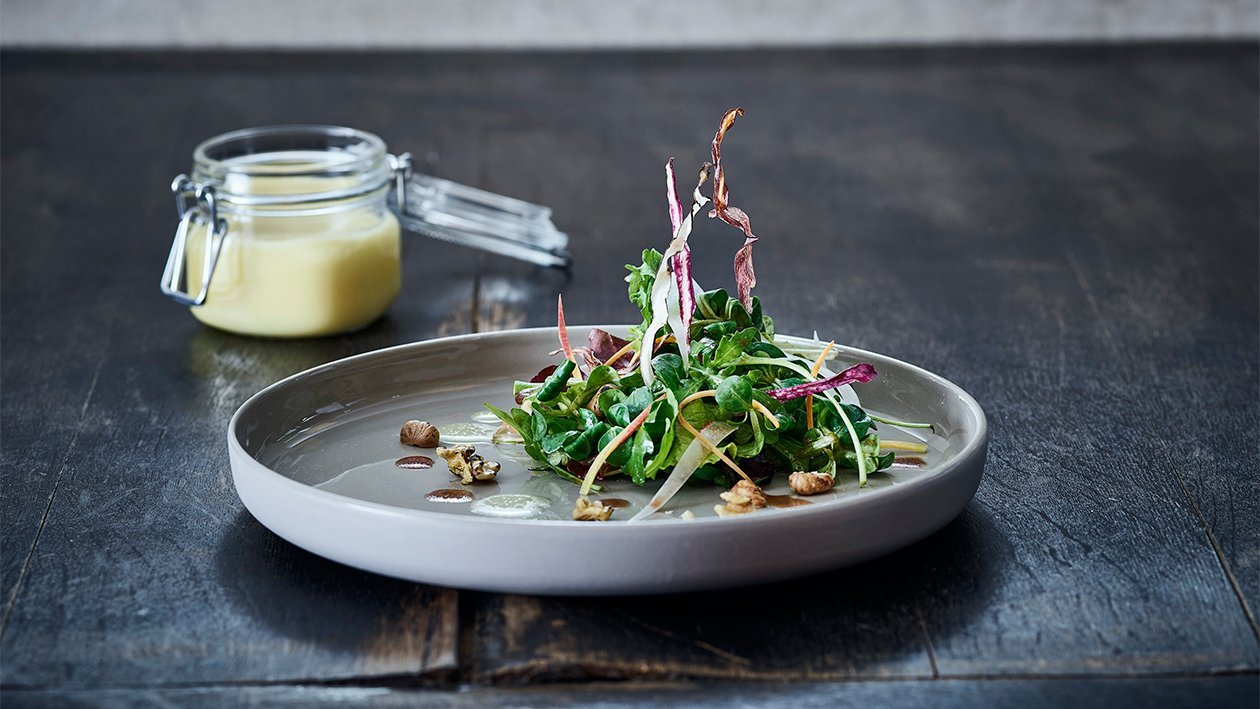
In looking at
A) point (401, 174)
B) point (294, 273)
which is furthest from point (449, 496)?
point (401, 174)

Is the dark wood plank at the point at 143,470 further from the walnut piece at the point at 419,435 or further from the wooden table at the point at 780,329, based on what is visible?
the walnut piece at the point at 419,435

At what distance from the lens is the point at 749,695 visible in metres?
0.72

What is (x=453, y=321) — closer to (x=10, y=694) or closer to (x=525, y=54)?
(x=10, y=694)

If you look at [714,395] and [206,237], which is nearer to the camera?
[714,395]

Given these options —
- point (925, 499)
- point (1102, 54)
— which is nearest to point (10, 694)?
point (925, 499)

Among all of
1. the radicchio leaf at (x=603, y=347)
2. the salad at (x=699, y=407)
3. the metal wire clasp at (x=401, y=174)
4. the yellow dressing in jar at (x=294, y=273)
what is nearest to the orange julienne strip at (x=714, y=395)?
the salad at (x=699, y=407)

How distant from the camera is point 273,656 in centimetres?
75

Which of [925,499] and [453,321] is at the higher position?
[925,499]

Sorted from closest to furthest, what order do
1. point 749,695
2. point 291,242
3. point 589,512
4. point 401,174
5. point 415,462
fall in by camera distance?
point 749,695
point 589,512
point 415,462
point 291,242
point 401,174

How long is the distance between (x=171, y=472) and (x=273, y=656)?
12.7 inches

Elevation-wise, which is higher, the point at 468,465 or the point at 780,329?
the point at 468,465

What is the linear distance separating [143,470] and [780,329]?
2.09 feet

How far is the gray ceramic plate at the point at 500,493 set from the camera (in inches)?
29.4

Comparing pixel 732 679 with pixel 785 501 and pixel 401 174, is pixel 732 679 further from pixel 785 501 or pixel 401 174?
pixel 401 174
